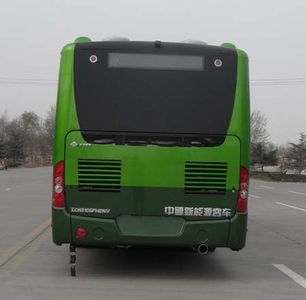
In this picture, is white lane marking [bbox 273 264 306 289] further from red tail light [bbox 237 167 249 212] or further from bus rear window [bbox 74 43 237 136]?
bus rear window [bbox 74 43 237 136]

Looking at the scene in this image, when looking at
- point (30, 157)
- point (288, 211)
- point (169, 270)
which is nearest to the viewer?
point (169, 270)

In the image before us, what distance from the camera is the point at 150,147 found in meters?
7.57

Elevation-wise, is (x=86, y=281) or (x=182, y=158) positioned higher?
(x=182, y=158)

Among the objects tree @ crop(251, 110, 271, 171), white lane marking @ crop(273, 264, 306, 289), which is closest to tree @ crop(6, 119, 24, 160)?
tree @ crop(251, 110, 271, 171)

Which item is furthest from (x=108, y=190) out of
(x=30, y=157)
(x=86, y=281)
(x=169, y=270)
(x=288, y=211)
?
(x=30, y=157)

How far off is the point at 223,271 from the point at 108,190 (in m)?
2.22

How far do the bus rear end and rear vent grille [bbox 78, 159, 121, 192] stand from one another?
0.01 metres

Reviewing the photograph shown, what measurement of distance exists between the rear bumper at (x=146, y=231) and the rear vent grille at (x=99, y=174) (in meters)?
0.40

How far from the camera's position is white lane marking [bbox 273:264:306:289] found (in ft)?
25.7

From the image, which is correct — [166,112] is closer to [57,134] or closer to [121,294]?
[57,134]

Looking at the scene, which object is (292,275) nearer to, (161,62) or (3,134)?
(161,62)

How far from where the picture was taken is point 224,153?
7.59 metres

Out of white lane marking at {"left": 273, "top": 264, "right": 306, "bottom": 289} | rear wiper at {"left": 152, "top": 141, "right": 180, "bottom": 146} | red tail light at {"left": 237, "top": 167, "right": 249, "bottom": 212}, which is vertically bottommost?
white lane marking at {"left": 273, "top": 264, "right": 306, "bottom": 289}

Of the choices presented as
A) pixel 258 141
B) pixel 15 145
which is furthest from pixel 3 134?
pixel 258 141
